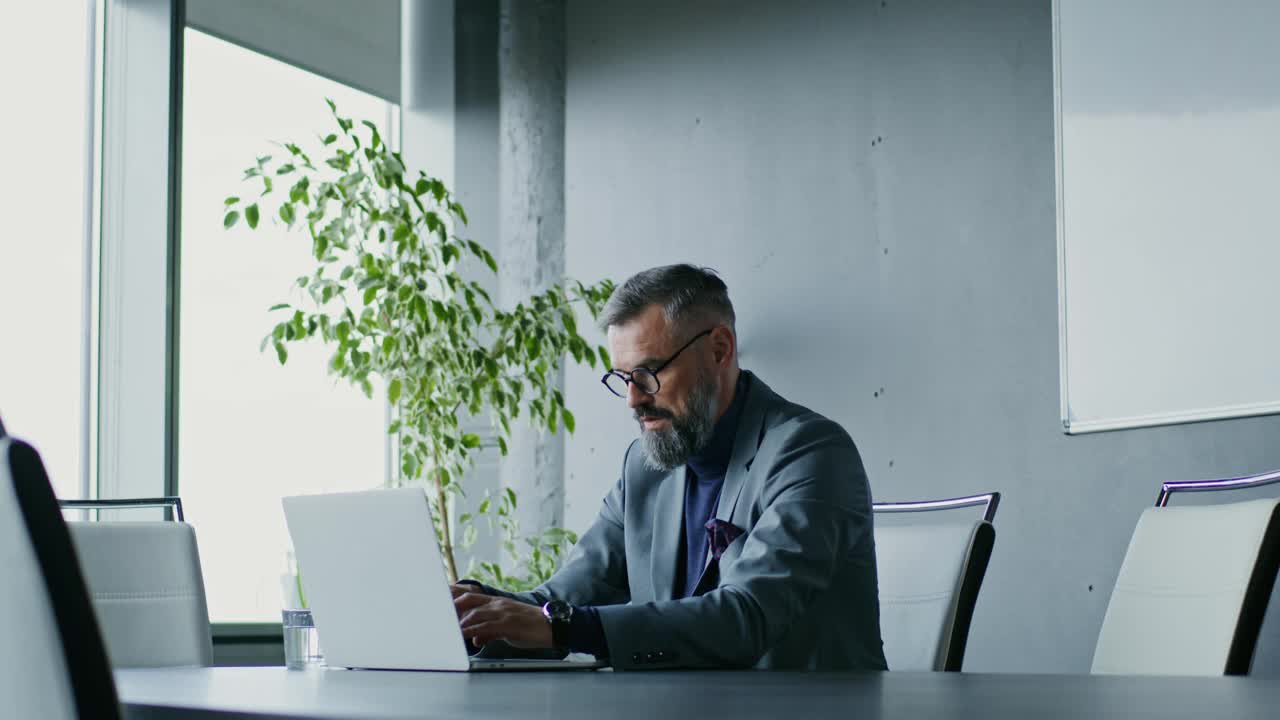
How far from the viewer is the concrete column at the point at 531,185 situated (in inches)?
169

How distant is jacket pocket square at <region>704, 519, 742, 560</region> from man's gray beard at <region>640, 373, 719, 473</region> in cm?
22

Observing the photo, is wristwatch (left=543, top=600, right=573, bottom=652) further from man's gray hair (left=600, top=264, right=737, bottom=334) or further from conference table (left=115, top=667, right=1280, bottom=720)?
man's gray hair (left=600, top=264, right=737, bottom=334)

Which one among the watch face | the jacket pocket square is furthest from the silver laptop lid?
the jacket pocket square

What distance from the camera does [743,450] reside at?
208 cm

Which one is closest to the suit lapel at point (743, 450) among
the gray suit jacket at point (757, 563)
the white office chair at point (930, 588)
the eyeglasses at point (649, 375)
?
the gray suit jacket at point (757, 563)

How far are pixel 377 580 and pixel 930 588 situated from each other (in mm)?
1072

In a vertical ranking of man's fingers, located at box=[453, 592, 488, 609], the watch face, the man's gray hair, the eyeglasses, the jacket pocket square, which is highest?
the man's gray hair

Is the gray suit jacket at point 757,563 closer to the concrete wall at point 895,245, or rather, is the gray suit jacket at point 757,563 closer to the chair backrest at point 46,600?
the chair backrest at point 46,600

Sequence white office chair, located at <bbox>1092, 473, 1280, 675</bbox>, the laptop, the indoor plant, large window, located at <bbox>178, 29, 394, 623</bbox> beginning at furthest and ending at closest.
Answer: large window, located at <bbox>178, 29, 394, 623</bbox> → the indoor plant → white office chair, located at <bbox>1092, 473, 1280, 675</bbox> → the laptop

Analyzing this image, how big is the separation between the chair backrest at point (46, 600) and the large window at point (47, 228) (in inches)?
106

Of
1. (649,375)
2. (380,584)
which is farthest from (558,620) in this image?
(649,375)

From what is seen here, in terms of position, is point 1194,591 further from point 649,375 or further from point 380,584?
point 380,584

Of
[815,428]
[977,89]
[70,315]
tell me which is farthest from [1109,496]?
[70,315]

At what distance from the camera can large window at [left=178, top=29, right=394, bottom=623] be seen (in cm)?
360
